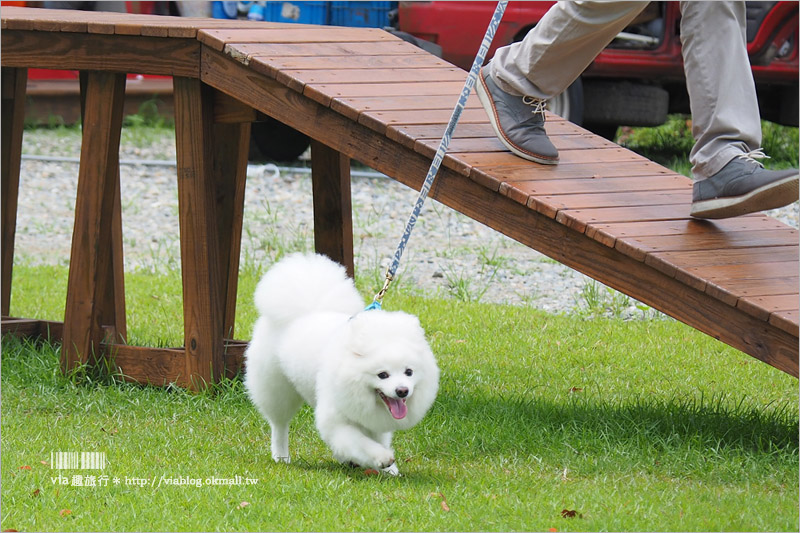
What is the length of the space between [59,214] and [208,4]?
333 cm

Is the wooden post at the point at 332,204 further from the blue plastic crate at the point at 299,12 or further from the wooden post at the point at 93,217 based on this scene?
the blue plastic crate at the point at 299,12

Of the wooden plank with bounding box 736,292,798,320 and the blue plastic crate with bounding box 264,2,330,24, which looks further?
the blue plastic crate with bounding box 264,2,330,24

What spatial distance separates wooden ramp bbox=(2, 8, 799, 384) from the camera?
3812 mm

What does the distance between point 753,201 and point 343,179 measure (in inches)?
85.4

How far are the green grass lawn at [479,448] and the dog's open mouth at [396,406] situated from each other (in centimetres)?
29

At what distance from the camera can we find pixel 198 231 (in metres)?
4.94

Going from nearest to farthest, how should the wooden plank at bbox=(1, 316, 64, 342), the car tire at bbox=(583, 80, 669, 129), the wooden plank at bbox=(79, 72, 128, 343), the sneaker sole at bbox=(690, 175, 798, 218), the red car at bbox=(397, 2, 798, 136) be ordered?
the sneaker sole at bbox=(690, 175, 798, 218) < the wooden plank at bbox=(79, 72, 128, 343) < the wooden plank at bbox=(1, 316, 64, 342) < the red car at bbox=(397, 2, 798, 136) < the car tire at bbox=(583, 80, 669, 129)

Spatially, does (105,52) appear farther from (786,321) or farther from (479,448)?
(786,321)

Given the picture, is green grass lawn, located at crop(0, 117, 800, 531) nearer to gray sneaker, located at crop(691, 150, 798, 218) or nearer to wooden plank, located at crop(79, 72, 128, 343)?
wooden plank, located at crop(79, 72, 128, 343)

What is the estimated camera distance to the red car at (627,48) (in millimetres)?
9531

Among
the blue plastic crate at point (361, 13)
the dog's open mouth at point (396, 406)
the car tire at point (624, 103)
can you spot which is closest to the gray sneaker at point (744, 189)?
the dog's open mouth at point (396, 406)

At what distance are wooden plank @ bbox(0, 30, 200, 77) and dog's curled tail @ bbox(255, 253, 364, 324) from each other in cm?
142

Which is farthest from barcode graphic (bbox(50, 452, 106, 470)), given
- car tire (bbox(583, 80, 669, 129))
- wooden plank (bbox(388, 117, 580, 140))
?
car tire (bbox(583, 80, 669, 129))

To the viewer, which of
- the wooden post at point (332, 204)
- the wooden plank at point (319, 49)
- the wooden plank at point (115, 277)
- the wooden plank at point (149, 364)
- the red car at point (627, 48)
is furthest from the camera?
the red car at point (627, 48)
